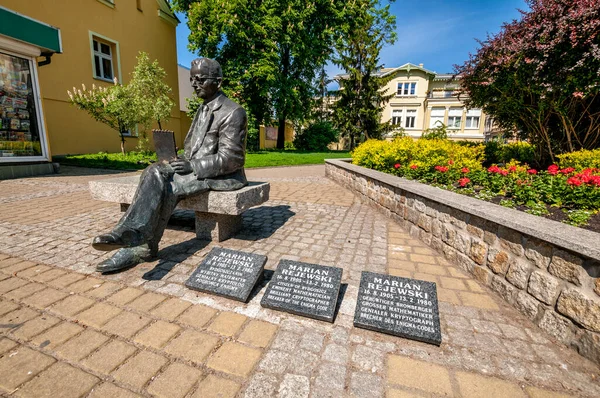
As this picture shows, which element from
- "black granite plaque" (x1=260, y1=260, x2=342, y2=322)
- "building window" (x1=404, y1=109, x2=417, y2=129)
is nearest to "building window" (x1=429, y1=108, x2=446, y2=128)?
"building window" (x1=404, y1=109, x2=417, y2=129)

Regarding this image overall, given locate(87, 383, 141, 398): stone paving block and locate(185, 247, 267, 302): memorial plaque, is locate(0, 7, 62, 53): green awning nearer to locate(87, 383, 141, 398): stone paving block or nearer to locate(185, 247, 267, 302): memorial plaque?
locate(185, 247, 267, 302): memorial plaque

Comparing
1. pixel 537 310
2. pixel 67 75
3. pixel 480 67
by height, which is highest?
pixel 67 75

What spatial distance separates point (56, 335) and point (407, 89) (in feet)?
129

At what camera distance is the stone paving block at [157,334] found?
1.91 meters

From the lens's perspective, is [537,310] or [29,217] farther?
[29,217]

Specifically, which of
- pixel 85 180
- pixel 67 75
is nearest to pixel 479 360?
pixel 85 180

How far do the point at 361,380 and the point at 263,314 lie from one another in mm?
901

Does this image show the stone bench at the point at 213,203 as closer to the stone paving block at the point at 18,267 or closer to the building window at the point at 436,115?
the stone paving block at the point at 18,267

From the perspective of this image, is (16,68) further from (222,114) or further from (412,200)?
(412,200)

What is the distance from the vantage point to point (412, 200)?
4281 mm

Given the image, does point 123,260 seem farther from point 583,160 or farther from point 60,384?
point 583,160

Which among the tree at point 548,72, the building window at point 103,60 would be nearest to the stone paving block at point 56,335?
the tree at point 548,72

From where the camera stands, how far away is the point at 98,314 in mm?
2191

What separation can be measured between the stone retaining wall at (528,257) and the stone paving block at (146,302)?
3.09m
